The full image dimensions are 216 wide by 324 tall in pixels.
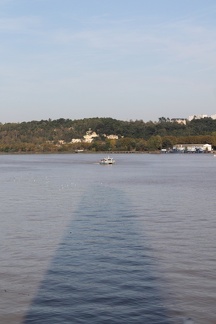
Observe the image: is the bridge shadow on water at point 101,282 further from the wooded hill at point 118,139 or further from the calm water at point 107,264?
the wooded hill at point 118,139

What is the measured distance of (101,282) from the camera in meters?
11.4

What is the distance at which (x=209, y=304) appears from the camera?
9.97m

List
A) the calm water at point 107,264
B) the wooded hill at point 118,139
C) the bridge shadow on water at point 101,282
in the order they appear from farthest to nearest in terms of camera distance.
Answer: the wooded hill at point 118,139, the calm water at point 107,264, the bridge shadow on water at point 101,282

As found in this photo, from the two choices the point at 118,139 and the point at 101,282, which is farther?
the point at 118,139

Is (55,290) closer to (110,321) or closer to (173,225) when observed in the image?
(110,321)

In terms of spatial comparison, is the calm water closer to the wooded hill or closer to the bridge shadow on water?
the bridge shadow on water

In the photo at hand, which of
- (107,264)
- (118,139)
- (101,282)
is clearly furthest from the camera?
(118,139)

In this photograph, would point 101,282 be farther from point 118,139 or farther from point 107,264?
point 118,139

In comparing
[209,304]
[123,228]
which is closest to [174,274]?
[209,304]

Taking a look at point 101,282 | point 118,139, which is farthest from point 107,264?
point 118,139

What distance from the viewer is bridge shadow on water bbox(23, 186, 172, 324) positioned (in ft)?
30.9

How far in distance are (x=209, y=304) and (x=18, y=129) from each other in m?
191

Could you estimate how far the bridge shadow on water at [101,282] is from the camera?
30.9 feet

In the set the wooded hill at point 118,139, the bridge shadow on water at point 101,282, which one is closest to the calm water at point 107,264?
the bridge shadow on water at point 101,282
